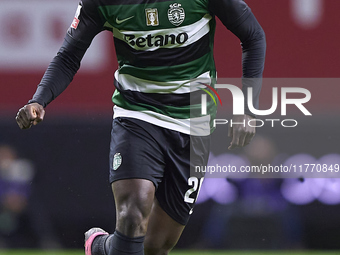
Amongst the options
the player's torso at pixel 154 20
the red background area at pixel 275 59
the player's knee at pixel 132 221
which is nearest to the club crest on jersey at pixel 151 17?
the player's torso at pixel 154 20

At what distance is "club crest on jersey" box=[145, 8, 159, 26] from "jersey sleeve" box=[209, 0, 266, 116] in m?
0.29

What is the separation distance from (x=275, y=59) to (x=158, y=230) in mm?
2238

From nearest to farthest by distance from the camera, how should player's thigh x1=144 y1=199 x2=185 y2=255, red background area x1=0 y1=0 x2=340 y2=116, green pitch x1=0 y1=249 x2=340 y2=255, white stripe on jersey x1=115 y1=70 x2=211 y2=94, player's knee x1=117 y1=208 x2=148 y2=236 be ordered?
player's knee x1=117 y1=208 x2=148 y2=236 < white stripe on jersey x1=115 y1=70 x2=211 y2=94 < player's thigh x1=144 y1=199 x2=185 y2=255 < red background area x1=0 y1=0 x2=340 y2=116 < green pitch x1=0 y1=249 x2=340 y2=255

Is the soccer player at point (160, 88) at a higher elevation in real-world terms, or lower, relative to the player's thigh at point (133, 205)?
higher

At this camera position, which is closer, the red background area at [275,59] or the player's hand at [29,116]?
the player's hand at [29,116]

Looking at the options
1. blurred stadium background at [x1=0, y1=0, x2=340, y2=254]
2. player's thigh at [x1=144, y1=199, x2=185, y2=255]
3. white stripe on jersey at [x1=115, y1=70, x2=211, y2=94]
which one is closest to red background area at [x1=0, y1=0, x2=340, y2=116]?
blurred stadium background at [x1=0, y1=0, x2=340, y2=254]

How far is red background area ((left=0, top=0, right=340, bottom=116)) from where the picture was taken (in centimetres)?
506

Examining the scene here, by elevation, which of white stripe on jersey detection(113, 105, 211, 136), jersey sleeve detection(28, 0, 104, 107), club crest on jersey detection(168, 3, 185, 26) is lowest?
white stripe on jersey detection(113, 105, 211, 136)

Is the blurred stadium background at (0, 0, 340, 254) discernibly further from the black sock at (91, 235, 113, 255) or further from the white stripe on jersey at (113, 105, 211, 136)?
the white stripe on jersey at (113, 105, 211, 136)

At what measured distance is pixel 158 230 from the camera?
3.38 m

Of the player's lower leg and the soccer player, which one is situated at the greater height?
the soccer player

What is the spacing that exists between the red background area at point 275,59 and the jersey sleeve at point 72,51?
5.76 feet

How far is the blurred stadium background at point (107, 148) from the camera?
5.08 metres

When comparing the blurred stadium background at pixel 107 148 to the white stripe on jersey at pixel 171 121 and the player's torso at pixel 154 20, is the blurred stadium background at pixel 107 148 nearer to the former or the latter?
the white stripe on jersey at pixel 171 121
